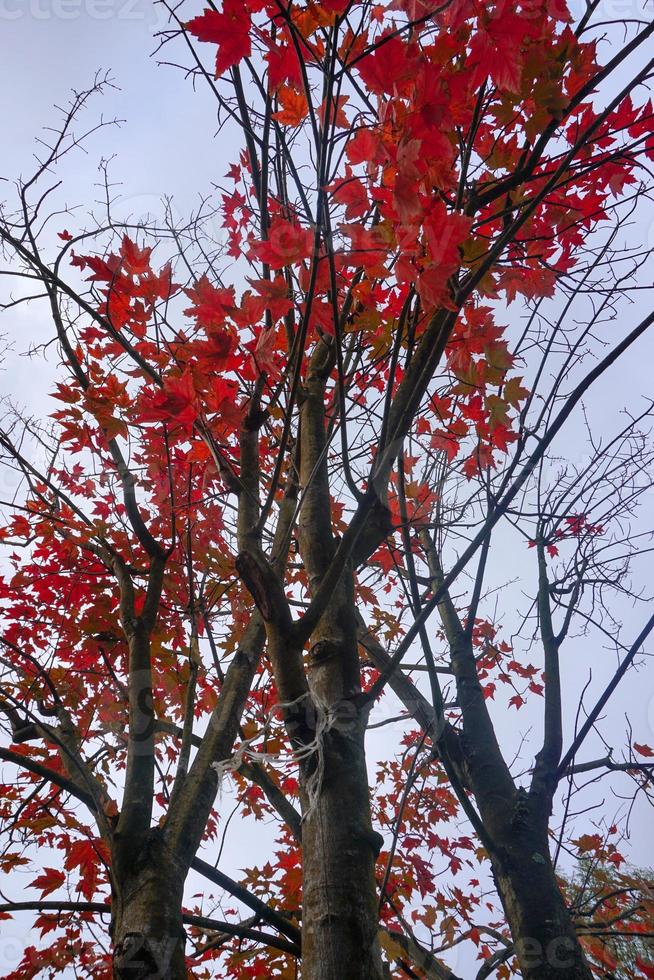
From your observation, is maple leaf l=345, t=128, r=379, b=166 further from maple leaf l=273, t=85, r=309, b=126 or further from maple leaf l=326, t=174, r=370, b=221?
maple leaf l=273, t=85, r=309, b=126

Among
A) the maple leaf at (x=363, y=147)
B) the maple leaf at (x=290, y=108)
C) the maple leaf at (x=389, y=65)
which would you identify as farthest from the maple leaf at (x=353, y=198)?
the maple leaf at (x=290, y=108)

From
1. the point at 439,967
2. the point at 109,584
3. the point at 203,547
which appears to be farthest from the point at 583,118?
the point at 439,967

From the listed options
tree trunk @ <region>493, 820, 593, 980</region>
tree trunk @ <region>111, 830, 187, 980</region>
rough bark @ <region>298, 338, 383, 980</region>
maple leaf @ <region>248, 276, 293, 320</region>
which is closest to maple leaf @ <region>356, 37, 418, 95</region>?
maple leaf @ <region>248, 276, 293, 320</region>

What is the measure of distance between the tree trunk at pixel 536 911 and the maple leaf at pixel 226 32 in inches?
143

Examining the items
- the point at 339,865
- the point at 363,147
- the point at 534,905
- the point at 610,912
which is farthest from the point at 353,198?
the point at 610,912

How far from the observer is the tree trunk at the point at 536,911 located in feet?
8.29

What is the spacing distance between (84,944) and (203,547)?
3188 millimetres

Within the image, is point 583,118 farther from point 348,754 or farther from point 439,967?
point 439,967

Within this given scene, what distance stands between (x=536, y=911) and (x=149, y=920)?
1976mm

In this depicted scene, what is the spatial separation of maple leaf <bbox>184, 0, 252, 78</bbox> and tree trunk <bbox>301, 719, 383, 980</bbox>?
2271mm

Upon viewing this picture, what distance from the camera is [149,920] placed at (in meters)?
1.74

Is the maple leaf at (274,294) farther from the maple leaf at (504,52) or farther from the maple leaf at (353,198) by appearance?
the maple leaf at (504,52)

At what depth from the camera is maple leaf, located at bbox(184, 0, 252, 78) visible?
75.1 inches

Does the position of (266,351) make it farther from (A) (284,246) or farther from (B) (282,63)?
(B) (282,63)
